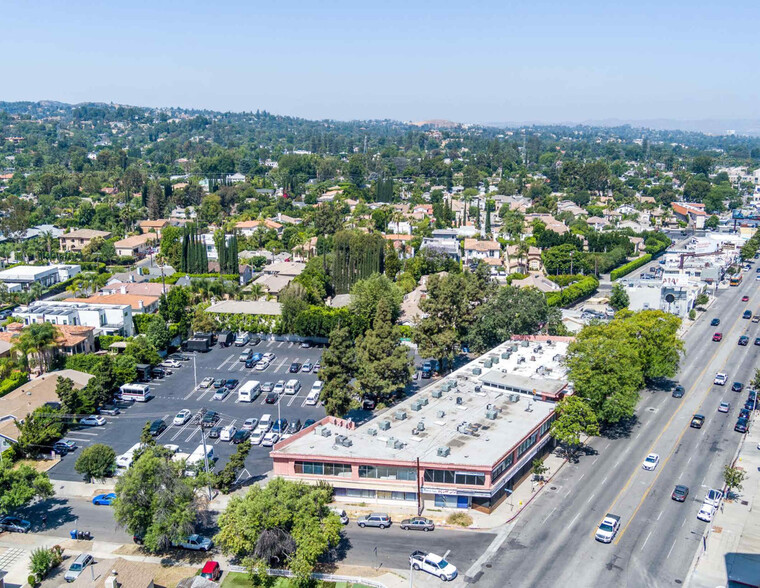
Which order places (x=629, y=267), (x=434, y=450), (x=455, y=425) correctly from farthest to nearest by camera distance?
(x=629, y=267)
(x=455, y=425)
(x=434, y=450)

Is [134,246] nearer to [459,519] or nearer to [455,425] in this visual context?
[455,425]

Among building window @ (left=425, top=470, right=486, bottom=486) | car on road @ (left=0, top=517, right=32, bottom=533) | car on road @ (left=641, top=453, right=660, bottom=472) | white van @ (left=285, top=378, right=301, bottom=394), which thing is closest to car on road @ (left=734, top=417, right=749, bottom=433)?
car on road @ (left=641, top=453, right=660, bottom=472)

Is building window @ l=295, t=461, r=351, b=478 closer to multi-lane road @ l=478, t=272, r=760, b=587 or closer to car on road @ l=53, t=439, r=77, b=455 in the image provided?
multi-lane road @ l=478, t=272, r=760, b=587

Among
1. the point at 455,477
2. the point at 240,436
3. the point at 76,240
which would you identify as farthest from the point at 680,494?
the point at 76,240

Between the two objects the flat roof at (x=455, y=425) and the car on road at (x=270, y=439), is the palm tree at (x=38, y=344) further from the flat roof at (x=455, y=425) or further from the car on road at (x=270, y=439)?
the flat roof at (x=455, y=425)

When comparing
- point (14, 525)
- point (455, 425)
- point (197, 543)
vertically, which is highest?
point (455, 425)

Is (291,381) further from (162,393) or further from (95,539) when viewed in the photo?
(95,539)

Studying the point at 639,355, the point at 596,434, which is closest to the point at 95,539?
the point at 596,434
